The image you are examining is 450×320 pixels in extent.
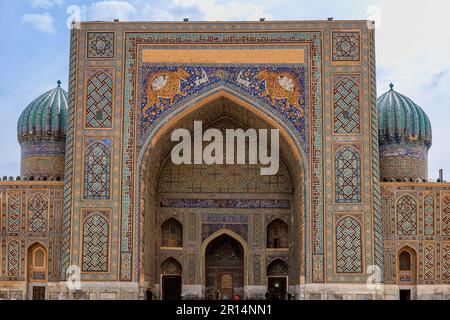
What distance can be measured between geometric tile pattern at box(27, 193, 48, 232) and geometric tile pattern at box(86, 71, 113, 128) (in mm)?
1666

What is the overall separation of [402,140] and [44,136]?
276 inches

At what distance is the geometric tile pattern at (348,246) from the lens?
14.3 meters

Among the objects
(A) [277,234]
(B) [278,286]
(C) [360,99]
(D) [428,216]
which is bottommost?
(B) [278,286]

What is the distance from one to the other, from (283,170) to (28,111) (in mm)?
5280

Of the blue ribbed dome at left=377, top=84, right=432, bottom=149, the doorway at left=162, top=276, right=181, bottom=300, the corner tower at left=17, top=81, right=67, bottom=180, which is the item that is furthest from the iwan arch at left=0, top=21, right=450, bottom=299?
the blue ribbed dome at left=377, top=84, right=432, bottom=149

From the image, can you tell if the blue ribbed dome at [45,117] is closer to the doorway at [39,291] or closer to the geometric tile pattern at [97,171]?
the geometric tile pattern at [97,171]

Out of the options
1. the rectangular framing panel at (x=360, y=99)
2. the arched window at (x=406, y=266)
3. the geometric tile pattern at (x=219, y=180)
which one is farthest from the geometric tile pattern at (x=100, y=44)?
the arched window at (x=406, y=266)

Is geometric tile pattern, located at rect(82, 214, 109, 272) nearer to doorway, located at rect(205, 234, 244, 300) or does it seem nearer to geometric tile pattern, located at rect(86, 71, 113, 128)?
geometric tile pattern, located at rect(86, 71, 113, 128)

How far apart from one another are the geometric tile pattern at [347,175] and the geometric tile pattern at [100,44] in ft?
14.2

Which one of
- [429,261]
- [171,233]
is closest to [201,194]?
[171,233]

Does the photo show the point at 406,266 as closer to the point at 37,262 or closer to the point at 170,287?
the point at 170,287

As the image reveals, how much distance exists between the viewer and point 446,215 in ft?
49.9

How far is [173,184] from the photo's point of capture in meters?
16.2
